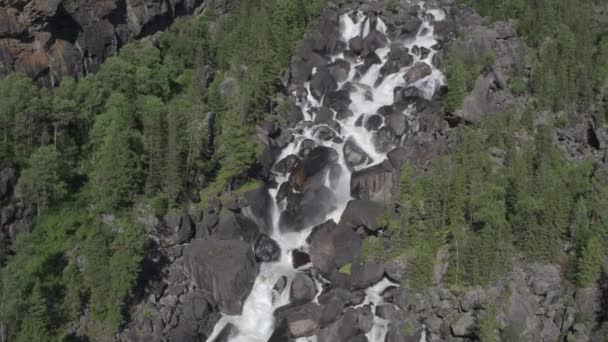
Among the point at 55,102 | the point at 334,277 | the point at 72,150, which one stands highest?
the point at 55,102

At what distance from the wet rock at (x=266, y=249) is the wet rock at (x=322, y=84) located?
28.2 metres

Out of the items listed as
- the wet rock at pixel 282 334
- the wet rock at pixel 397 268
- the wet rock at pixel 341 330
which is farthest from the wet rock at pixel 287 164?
the wet rock at pixel 341 330

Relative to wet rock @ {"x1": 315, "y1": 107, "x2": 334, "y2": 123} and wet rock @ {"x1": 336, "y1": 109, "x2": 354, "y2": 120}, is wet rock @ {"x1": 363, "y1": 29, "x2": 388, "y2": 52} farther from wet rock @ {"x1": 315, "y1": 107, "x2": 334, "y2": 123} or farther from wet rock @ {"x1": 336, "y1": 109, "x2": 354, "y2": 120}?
wet rock @ {"x1": 315, "y1": 107, "x2": 334, "y2": 123}

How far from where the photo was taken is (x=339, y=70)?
3701 inches

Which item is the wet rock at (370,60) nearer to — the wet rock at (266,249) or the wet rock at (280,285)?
the wet rock at (266,249)

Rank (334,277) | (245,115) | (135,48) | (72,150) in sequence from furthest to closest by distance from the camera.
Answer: (135,48) < (245,115) < (72,150) < (334,277)

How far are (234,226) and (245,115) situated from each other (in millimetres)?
18493

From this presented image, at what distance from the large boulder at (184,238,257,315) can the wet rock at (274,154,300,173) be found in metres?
15.5

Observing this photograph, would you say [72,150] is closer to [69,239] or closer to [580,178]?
[69,239]

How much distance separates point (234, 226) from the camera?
228 ft

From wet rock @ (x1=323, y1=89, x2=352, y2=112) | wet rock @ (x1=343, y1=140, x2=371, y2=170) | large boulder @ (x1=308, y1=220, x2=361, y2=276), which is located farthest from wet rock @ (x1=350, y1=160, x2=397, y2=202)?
wet rock @ (x1=323, y1=89, x2=352, y2=112)

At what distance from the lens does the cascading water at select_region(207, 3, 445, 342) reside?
6253cm

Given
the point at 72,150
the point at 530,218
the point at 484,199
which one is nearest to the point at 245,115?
the point at 72,150

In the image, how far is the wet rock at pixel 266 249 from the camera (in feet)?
225
